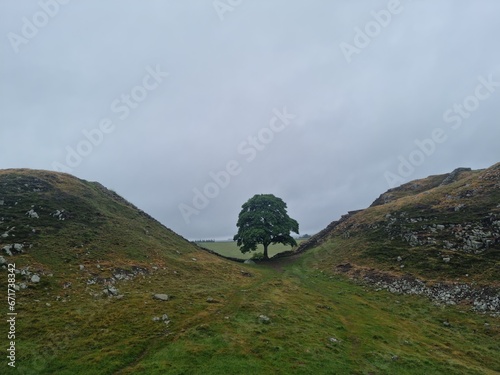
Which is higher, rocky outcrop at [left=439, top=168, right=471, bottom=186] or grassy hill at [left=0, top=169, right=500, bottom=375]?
rocky outcrop at [left=439, top=168, right=471, bottom=186]

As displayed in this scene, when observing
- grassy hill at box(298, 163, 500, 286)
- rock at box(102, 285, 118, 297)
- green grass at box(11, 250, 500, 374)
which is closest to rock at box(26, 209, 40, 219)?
green grass at box(11, 250, 500, 374)

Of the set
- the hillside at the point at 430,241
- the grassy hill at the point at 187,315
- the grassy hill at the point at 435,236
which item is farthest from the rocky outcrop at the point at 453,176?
the grassy hill at the point at 187,315

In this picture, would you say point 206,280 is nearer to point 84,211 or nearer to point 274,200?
point 84,211

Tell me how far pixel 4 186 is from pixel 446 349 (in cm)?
7813

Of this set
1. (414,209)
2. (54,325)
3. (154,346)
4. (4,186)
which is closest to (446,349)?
(154,346)

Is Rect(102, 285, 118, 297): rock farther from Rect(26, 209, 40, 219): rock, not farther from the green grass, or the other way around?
Rect(26, 209, 40, 219): rock

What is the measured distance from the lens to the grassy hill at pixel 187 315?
2573 cm

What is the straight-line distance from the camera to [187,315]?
34125mm

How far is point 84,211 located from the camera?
63.3 metres

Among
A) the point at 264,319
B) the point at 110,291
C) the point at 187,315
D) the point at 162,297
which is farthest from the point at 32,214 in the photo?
the point at 264,319

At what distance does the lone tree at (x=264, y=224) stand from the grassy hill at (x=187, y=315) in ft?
70.5

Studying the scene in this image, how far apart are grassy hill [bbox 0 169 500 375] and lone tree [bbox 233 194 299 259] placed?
21.5 meters

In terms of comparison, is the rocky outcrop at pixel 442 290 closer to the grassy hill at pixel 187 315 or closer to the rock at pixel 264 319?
the grassy hill at pixel 187 315

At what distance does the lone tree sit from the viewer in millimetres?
84556
